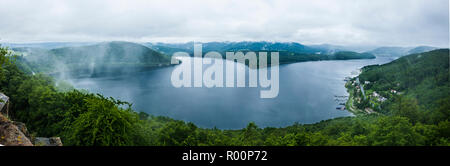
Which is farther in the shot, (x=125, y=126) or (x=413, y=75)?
(x=413, y=75)

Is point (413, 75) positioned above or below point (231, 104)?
above

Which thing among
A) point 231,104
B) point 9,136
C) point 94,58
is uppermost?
point 94,58

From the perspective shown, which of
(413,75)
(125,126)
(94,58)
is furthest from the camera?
(94,58)

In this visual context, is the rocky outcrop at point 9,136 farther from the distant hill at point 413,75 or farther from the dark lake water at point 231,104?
the distant hill at point 413,75

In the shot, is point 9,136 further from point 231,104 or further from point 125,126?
point 231,104

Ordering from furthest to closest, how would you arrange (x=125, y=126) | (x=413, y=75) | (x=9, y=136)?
(x=413, y=75) → (x=125, y=126) → (x=9, y=136)

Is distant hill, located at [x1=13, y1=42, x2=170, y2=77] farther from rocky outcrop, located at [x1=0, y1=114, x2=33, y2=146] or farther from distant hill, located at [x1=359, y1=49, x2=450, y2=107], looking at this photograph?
rocky outcrop, located at [x1=0, y1=114, x2=33, y2=146]

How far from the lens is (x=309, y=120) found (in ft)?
121

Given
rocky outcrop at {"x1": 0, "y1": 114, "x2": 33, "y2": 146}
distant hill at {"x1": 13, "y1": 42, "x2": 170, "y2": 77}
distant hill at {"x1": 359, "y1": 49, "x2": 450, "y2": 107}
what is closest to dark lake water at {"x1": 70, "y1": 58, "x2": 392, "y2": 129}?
distant hill at {"x1": 359, "y1": 49, "x2": 450, "y2": 107}

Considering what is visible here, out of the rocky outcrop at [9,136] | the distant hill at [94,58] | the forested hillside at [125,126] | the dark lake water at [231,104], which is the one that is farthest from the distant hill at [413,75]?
the distant hill at [94,58]

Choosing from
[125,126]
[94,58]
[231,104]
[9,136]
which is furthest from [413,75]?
[94,58]
